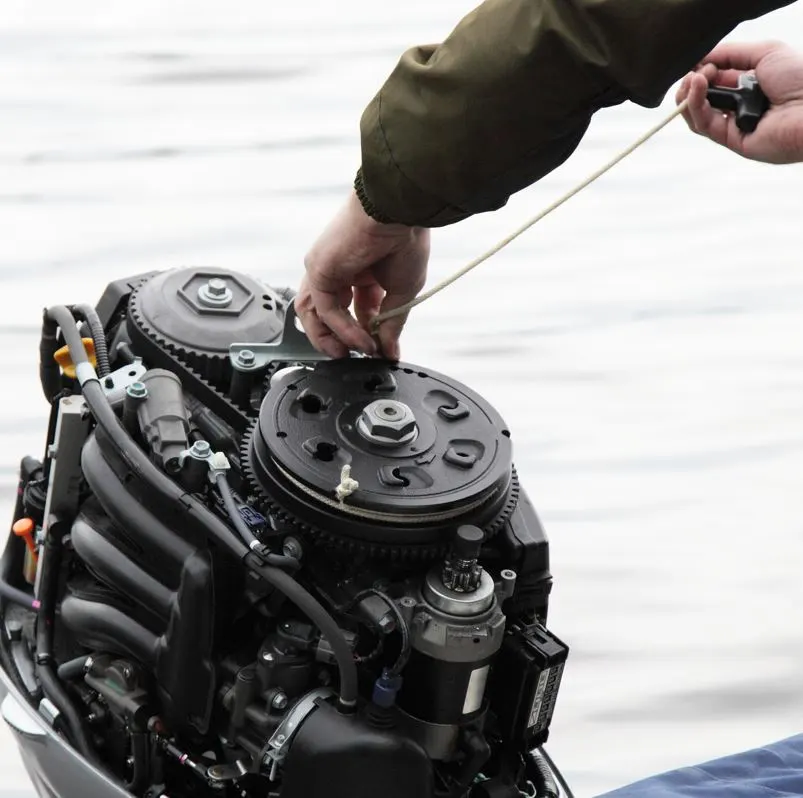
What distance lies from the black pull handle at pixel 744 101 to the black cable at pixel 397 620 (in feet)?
2.11

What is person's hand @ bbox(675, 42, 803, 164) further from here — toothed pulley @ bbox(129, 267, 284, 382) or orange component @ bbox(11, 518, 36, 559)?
orange component @ bbox(11, 518, 36, 559)

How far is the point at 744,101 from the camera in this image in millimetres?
1525

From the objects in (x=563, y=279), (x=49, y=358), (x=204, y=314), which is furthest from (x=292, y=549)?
(x=563, y=279)

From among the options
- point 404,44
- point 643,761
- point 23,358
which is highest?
point 404,44

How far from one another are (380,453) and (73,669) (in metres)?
0.48

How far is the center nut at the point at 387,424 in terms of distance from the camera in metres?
1.54

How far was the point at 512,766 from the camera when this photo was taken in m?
1.62

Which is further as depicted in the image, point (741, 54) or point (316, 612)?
point (741, 54)

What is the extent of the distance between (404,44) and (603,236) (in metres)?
0.96

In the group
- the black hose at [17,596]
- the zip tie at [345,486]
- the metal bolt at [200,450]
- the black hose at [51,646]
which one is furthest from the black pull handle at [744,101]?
the black hose at [17,596]

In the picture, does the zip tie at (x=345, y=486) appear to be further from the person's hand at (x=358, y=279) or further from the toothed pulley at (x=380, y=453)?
the person's hand at (x=358, y=279)

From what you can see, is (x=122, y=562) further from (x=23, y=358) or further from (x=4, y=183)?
(x=4, y=183)

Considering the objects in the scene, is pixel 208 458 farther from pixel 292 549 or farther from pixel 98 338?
pixel 98 338

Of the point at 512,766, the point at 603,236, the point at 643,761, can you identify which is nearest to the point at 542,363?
the point at 603,236
